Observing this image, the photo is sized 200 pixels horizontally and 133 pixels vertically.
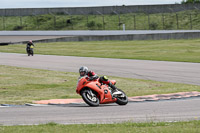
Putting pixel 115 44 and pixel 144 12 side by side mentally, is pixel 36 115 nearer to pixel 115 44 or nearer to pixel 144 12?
pixel 115 44

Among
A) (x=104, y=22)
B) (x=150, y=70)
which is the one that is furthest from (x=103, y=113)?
(x=104, y=22)

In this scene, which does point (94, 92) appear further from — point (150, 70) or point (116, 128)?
point (150, 70)

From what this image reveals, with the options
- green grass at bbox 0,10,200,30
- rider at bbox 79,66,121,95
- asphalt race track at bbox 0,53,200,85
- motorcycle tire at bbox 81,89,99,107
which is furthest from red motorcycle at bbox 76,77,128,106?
green grass at bbox 0,10,200,30

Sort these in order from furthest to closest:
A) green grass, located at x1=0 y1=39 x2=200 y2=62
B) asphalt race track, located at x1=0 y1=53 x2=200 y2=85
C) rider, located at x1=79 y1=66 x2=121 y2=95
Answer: green grass, located at x1=0 y1=39 x2=200 y2=62 → asphalt race track, located at x1=0 y1=53 x2=200 y2=85 → rider, located at x1=79 y1=66 x2=121 y2=95

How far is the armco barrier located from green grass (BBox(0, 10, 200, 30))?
Result: 1077 mm

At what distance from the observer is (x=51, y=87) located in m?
17.6

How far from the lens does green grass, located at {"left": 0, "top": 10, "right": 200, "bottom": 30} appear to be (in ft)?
202

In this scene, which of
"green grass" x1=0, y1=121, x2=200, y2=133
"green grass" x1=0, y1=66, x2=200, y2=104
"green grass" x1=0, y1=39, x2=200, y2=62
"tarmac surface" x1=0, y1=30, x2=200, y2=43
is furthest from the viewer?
"tarmac surface" x1=0, y1=30, x2=200, y2=43

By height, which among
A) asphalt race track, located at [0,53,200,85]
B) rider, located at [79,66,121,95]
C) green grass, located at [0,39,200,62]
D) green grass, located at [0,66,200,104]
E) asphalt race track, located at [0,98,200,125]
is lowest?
green grass, located at [0,39,200,62]

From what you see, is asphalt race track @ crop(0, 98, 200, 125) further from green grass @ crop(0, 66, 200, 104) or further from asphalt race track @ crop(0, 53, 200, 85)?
asphalt race track @ crop(0, 53, 200, 85)

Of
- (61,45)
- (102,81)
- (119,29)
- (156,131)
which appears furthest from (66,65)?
(119,29)

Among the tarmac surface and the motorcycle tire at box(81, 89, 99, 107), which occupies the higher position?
the motorcycle tire at box(81, 89, 99, 107)

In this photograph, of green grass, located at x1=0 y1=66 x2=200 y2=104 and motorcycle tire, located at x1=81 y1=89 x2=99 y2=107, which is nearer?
motorcycle tire, located at x1=81 y1=89 x2=99 y2=107

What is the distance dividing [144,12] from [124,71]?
160 ft
